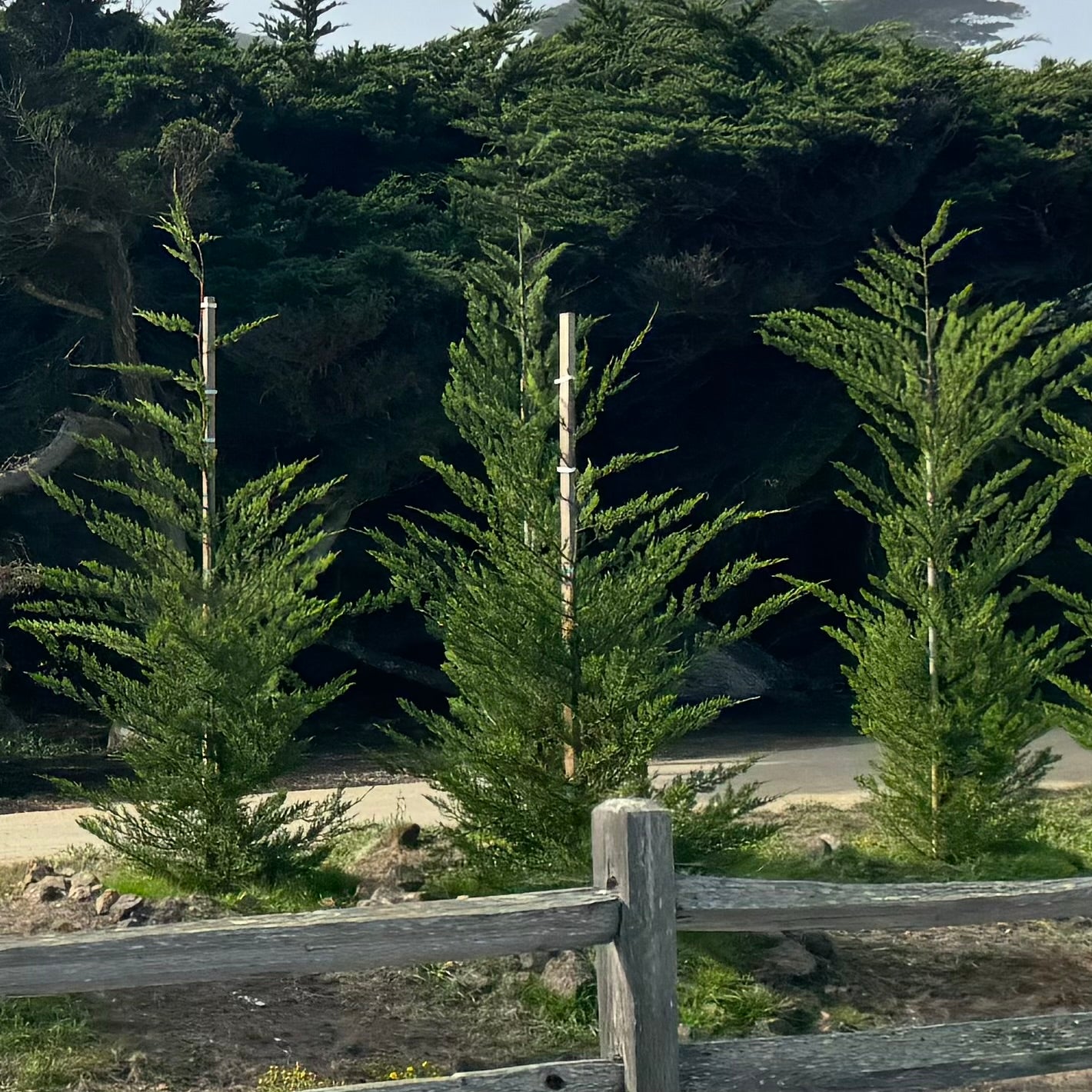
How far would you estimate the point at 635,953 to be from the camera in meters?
3.47

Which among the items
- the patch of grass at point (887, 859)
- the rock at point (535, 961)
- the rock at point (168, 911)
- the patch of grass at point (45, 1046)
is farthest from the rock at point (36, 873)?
the patch of grass at point (887, 859)

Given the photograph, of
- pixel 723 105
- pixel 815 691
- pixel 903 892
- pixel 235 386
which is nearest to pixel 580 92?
pixel 723 105

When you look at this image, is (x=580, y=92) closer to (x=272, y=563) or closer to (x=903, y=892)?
(x=272, y=563)

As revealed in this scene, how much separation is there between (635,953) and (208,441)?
4558 mm

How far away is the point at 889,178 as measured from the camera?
15.1 metres

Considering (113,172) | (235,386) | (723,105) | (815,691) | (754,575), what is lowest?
(815,691)

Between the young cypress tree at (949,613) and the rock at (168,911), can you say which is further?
the young cypress tree at (949,613)

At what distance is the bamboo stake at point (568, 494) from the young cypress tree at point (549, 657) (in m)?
0.02

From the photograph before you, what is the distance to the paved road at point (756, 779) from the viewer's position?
895cm

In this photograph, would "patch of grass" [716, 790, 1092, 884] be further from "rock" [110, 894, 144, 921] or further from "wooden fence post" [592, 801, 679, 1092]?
"wooden fence post" [592, 801, 679, 1092]

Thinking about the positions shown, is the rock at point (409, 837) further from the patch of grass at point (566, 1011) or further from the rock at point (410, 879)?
the patch of grass at point (566, 1011)

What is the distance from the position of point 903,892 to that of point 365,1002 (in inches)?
102

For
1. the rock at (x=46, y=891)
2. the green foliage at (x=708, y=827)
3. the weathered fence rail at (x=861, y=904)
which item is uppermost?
the weathered fence rail at (x=861, y=904)

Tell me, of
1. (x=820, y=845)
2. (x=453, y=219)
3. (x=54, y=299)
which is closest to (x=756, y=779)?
(x=820, y=845)
